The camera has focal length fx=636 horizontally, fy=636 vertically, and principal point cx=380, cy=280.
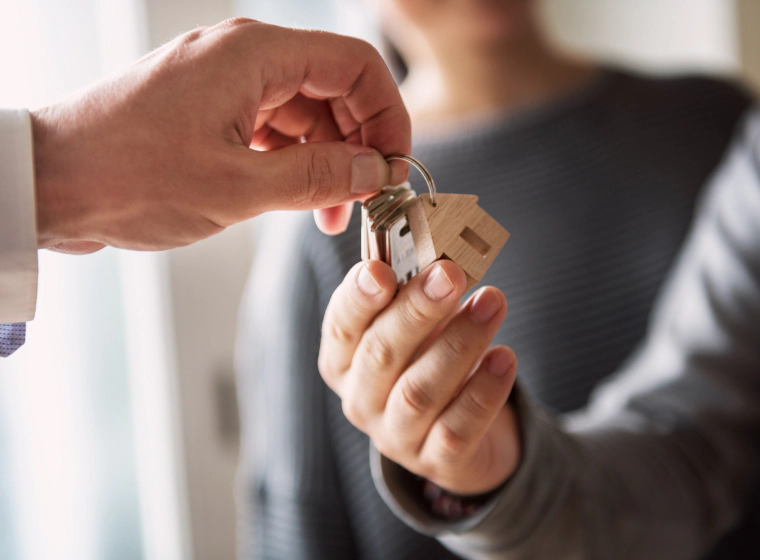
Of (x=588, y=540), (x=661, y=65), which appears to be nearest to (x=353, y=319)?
(x=588, y=540)

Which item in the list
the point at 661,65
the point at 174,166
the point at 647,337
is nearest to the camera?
the point at 174,166

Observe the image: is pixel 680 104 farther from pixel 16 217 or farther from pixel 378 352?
pixel 16 217

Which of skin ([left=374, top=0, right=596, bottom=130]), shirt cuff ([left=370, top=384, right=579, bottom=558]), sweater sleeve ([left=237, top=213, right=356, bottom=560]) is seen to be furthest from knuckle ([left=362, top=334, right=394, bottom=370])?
skin ([left=374, top=0, right=596, bottom=130])

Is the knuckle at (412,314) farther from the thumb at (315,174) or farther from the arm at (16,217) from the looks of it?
the arm at (16,217)

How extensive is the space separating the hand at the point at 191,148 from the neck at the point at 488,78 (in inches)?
23.5

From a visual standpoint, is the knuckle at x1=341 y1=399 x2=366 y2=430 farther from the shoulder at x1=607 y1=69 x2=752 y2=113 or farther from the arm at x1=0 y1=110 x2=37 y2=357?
the shoulder at x1=607 y1=69 x2=752 y2=113

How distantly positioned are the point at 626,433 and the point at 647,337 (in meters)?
0.27

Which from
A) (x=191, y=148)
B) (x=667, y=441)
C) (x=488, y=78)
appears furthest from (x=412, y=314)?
(x=488, y=78)

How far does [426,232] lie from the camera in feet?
1.34

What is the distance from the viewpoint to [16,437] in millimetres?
809

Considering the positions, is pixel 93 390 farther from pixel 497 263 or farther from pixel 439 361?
pixel 439 361

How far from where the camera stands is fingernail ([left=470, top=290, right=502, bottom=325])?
1.32 feet

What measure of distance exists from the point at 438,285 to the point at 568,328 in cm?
55

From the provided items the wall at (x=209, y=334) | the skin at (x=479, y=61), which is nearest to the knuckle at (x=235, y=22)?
the skin at (x=479, y=61)
